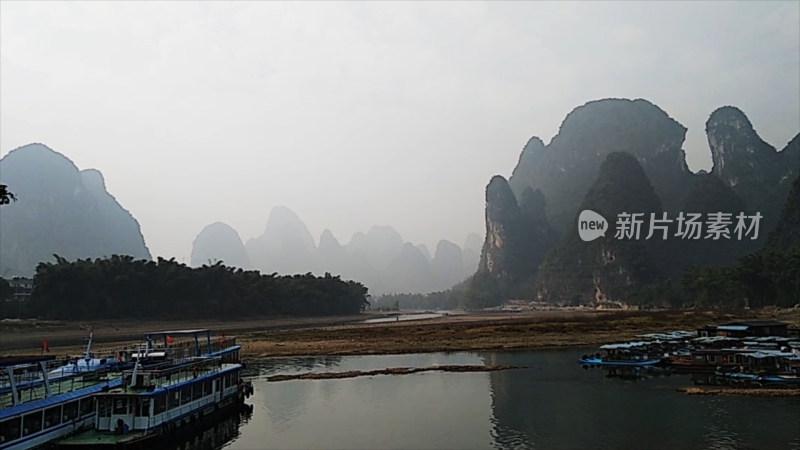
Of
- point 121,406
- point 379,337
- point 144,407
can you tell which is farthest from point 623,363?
point 379,337

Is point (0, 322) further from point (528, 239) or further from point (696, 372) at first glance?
point (528, 239)

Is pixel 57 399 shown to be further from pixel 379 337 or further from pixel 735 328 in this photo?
pixel 379 337

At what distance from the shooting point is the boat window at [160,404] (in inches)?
710

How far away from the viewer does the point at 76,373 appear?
20828 mm

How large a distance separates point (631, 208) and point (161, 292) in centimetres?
9703

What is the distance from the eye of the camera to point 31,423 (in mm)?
15766

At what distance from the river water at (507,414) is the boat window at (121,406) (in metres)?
3.00

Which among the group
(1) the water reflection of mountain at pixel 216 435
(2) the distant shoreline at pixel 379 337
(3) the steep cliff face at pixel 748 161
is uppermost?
(3) the steep cliff face at pixel 748 161

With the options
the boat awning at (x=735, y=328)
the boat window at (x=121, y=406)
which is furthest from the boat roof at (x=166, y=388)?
the boat awning at (x=735, y=328)

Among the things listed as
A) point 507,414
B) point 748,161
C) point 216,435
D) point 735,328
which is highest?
point 748,161

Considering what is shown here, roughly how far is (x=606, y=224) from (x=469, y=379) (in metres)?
108

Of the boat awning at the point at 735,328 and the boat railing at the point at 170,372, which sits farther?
the boat awning at the point at 735,328

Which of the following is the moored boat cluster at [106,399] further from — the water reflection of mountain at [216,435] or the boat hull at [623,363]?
the boat hull at [623,363]

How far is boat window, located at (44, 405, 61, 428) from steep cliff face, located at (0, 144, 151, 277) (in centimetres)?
13458
